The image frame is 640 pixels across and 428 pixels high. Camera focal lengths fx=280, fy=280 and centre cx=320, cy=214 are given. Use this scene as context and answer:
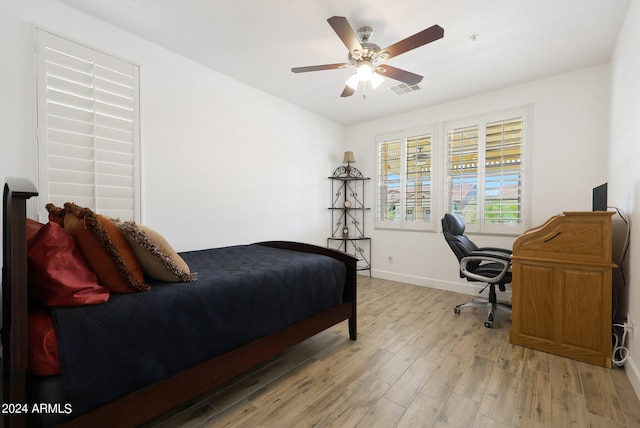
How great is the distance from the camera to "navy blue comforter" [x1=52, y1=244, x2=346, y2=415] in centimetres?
105

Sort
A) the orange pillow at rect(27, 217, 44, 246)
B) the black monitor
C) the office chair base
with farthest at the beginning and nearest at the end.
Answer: the office chair base < the black monitor < the orange pillow at rect(27, 217, 44, 246)

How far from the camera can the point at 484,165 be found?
357cm

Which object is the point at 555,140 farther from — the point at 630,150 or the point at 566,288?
the point at 566,288

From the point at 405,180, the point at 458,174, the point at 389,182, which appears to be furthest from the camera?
the point at 389,182

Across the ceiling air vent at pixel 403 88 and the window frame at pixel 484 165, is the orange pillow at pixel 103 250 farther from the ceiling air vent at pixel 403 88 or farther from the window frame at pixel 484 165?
A: the window frame at pixel 484 165

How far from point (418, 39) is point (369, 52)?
1.46ft

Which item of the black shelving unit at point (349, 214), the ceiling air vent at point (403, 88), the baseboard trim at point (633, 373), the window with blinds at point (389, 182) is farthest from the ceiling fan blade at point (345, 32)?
the baseboard trim at point (633, 373)

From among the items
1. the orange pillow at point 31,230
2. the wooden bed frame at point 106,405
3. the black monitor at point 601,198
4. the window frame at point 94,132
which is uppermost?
the window frame at point 94,132

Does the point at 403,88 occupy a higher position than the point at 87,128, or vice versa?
the point at 403,88

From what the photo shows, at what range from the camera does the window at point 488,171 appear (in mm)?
3365

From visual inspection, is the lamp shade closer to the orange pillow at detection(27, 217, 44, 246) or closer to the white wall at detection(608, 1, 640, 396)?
the white wall at detection(608, 1, 640, 396)

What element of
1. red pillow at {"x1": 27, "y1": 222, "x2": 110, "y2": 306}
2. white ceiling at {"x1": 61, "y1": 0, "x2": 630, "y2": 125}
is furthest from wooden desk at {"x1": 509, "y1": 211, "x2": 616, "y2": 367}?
red pillow at {"x1": 27, "y1": 222, "x2": 110, "y2": 306}

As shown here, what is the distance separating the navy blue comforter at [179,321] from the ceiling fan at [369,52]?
62.8 inches

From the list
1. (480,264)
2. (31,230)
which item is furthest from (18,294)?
(480,264)
